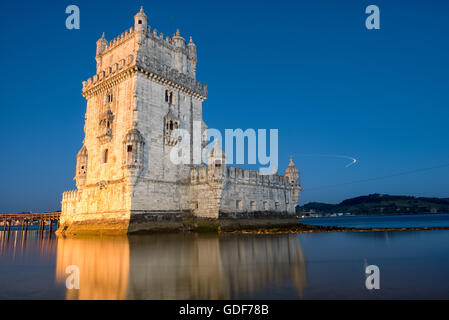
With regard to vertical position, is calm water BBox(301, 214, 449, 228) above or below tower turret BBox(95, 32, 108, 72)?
below

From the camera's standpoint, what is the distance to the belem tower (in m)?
28.3

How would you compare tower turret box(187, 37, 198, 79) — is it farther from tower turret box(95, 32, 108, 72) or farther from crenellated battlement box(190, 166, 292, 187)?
crenellated battlement box(190, 166, 292, 187)

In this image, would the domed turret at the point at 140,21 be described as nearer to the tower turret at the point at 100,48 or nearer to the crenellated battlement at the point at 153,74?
A: the crenellated battlement at the point at 153,74

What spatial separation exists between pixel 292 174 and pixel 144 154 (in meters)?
23.5

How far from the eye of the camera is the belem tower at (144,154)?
28.3 metres

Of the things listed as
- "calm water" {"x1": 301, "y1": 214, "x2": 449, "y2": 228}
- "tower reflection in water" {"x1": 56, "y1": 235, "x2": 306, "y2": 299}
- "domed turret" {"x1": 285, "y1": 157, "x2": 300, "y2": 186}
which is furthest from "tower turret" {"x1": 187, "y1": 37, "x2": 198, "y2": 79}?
"calm water" {"x1": 301, "y1": 214, "x2": 449, "y2": 228}

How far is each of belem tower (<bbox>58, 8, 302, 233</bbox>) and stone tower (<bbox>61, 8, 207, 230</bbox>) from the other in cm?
9

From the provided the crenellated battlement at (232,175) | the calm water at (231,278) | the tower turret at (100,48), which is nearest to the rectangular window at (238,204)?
the crenellated battlement at (232,175)

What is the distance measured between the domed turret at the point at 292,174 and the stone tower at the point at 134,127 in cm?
1671

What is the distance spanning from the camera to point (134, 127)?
1123 inches

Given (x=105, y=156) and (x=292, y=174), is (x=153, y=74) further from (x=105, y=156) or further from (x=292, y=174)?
(x=292, y=174)

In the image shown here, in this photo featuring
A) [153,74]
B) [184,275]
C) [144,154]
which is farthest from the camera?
[153,74]

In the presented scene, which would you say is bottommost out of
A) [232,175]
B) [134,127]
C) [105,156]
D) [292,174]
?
[232,175]

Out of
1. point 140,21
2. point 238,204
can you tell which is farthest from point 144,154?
point 140,21
